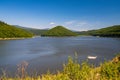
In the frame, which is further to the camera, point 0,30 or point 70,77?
point 0,30

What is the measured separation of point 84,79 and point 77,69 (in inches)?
24.2

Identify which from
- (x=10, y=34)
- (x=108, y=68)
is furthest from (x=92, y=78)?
(x=10, y=34)

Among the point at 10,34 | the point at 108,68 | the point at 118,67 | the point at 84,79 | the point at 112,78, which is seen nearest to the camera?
the point at 84,79

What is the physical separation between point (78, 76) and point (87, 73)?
2.69ft

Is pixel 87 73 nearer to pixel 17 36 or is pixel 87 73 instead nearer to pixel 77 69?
pixel 77 69

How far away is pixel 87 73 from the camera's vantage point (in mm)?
8508

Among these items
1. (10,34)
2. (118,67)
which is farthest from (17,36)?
(118,67)

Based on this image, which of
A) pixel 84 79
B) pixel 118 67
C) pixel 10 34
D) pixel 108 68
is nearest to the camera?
pixel 84 79

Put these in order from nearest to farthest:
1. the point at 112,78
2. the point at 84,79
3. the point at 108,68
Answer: the point at 84,79 → the point at 112,78 → the point at 108,68

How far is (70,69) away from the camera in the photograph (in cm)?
837

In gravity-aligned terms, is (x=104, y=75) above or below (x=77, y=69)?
below

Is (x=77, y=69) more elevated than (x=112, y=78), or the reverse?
(x=77, y=69)

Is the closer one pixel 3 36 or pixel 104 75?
pixel 104 75

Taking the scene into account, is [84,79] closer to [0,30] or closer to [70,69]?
→ [70,69]
